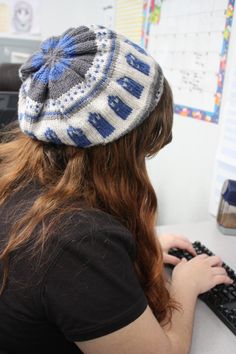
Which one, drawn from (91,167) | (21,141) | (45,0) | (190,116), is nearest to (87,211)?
(91,167)

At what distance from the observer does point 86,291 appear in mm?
592

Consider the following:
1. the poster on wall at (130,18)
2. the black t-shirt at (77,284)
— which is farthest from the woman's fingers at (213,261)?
the poster on wall at (130,18)

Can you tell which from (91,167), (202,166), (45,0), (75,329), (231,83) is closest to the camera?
(75,329)

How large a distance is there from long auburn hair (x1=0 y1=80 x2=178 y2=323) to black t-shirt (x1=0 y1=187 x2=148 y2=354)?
4 cm

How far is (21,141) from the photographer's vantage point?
0.80 m

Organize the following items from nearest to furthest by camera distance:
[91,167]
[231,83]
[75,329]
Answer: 1. [75,329]
2. [91,167]
3. [231,83]

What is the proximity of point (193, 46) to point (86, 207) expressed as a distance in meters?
0.95

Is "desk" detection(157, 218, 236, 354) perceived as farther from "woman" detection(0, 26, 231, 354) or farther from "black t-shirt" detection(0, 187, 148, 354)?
"black t-shirt" detection(0, 187, 148, 354)

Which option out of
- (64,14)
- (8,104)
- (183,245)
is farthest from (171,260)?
(64,14)

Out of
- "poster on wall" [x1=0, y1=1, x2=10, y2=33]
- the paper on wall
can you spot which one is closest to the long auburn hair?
the paper on wall

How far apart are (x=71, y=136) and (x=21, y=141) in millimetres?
187

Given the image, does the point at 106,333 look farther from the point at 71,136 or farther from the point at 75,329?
the point at 71,136

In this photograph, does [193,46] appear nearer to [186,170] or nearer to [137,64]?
[186,170]

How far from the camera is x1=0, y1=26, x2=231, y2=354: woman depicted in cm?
60
